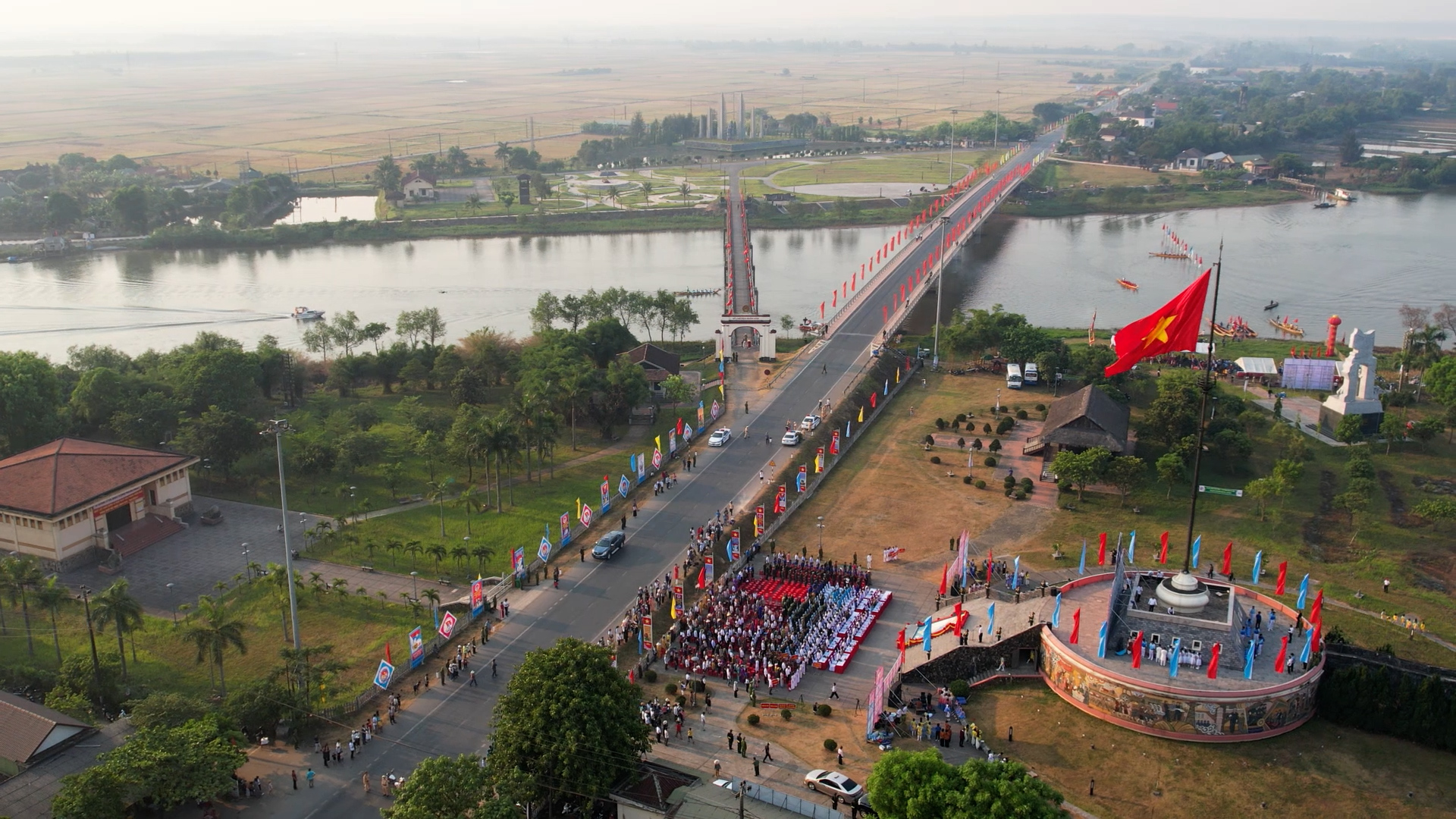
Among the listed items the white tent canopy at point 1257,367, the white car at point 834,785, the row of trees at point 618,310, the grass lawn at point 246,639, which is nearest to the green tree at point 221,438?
the grass lawn at point 246,639

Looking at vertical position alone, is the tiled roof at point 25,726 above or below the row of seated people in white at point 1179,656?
below

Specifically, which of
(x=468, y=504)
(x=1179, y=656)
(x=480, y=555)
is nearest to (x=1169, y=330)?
(x=1179, y=656)

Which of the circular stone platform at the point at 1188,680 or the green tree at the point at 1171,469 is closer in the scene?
the circular stone platform at the point at 1188,680

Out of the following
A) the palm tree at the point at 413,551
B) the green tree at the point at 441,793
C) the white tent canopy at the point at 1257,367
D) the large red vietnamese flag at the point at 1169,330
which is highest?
the large red vietnamese flag at the point at 1169,330

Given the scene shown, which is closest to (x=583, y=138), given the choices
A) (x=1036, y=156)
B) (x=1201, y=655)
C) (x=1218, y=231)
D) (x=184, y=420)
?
(x=1036, y=156)

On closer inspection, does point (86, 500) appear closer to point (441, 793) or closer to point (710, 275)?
point (441, 793)

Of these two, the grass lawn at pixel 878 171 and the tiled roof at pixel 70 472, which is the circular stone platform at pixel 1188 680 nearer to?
the tiled roof at pixel 70 472

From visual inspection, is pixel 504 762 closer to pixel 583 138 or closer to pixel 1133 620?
pixel 1133 620
